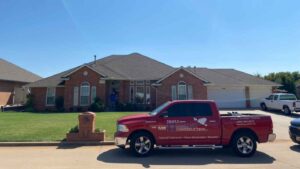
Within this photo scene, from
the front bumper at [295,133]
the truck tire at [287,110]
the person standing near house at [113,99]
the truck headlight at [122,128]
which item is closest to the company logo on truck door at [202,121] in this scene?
the truck headlight at [122,128]

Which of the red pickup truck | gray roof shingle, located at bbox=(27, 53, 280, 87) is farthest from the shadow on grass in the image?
gray roof shingle, located at bbox=(27, 53, 280, 87)

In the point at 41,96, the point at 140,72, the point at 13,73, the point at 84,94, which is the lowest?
the point at 41,96

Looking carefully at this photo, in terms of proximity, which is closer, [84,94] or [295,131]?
[295,131]

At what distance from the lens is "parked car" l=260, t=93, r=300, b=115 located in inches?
928

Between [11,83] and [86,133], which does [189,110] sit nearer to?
[86,133]

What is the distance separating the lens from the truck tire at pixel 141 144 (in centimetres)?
941

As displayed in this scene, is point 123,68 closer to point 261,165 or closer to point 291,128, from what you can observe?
point 291,128

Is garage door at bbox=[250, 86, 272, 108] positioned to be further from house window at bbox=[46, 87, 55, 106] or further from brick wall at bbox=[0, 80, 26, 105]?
brick wall at bbox=[0, 80, 26, 105]

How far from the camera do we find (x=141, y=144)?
31.2ft

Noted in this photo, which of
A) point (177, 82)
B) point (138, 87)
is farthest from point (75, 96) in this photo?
point (177, 82)

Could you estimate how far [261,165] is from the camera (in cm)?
841

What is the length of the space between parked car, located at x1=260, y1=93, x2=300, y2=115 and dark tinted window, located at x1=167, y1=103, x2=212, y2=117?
56.3ft

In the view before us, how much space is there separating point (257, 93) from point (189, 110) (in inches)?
1031

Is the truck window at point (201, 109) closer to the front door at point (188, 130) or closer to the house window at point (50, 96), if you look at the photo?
the front door at point (188, 130)
